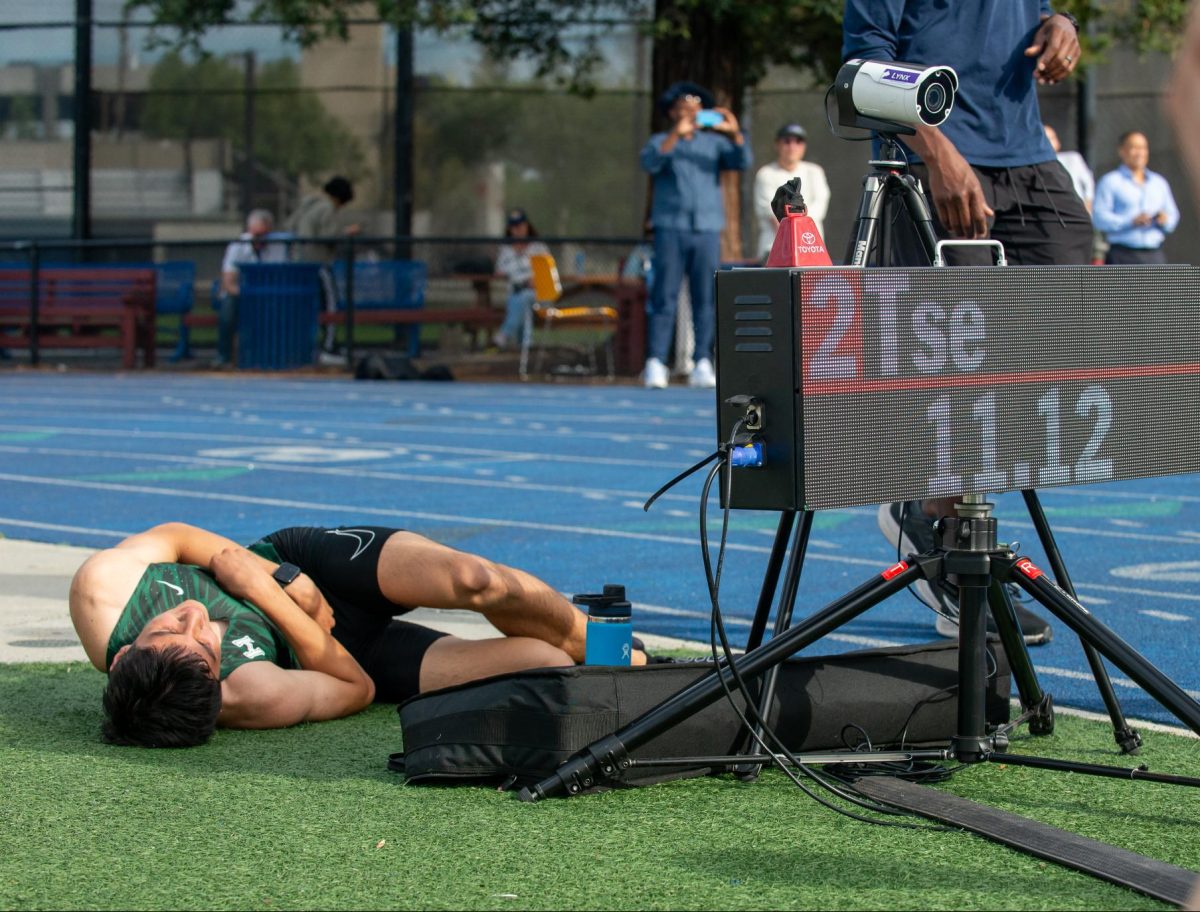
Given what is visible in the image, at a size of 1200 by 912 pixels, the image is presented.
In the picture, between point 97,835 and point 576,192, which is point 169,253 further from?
point 97,835

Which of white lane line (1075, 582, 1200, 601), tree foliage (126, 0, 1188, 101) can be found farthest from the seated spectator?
white lane line (1075, 582, 1200, 601)

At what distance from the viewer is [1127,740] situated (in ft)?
14.1

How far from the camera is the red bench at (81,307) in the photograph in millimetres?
21594

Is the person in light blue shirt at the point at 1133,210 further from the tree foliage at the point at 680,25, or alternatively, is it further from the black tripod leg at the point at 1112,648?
the black tripod leg at the point at 1112,648

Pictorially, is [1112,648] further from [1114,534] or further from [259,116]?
[259,116]

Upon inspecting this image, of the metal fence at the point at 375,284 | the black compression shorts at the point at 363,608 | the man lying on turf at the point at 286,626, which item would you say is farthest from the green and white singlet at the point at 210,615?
the metal fence at the point at 375,284

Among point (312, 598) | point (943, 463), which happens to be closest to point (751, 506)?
point (943, 463)

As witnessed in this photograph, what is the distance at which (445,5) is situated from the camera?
1898 cm

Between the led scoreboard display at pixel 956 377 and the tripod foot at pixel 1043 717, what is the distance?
0.79 m

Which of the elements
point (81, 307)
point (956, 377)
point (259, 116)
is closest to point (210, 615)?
point (956, 377)

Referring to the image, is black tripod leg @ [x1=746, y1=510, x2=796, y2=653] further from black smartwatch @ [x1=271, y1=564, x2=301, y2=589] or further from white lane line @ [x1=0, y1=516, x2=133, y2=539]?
white lane line @ [x1=0, y1=516, x2=133, y2=539]

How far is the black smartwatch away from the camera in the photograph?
4836mm

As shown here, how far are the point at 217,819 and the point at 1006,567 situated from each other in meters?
1.78

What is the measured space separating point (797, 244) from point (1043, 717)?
1.52 meters
